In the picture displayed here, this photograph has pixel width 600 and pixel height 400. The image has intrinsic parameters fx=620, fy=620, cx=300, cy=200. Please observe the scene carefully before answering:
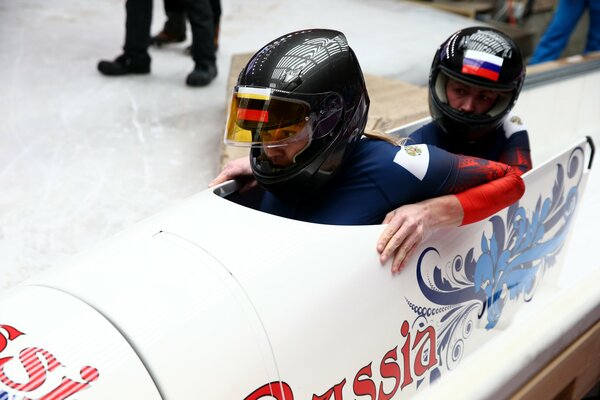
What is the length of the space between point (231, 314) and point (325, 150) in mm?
406

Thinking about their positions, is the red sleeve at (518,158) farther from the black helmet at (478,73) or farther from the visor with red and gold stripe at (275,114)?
the visor with red and gold stripe at (275,114)

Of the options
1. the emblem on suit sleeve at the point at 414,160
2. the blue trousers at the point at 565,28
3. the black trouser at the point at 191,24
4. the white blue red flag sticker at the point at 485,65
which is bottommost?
the black trouser at the point at 191,24

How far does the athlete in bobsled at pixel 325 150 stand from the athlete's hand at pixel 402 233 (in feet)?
0.18

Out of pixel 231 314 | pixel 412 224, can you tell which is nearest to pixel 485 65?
pixel 412 224

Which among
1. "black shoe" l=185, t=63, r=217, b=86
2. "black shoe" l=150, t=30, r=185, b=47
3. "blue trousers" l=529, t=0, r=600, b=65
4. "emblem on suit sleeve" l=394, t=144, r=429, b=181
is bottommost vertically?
"black shoe" l=150, t=30, r=185, b=47

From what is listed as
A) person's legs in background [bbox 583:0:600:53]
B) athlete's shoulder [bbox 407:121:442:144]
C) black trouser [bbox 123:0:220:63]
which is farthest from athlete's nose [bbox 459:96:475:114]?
person's legs in background [bbox 583:0:600:53]

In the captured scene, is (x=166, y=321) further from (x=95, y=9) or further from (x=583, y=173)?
(x=95, y=9)

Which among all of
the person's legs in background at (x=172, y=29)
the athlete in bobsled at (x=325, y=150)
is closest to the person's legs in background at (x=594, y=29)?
the person's legs in background at (x=172, y=29)

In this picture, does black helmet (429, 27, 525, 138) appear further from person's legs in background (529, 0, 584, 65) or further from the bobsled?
person's legs in background (529, 0, 584, 65)

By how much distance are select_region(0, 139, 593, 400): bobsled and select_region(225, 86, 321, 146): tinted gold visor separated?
15 centimetres

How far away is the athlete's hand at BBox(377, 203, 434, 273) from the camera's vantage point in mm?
1225

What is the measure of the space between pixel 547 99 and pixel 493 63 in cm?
146

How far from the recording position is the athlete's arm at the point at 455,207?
1239mm

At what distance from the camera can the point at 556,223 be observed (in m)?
1.90
